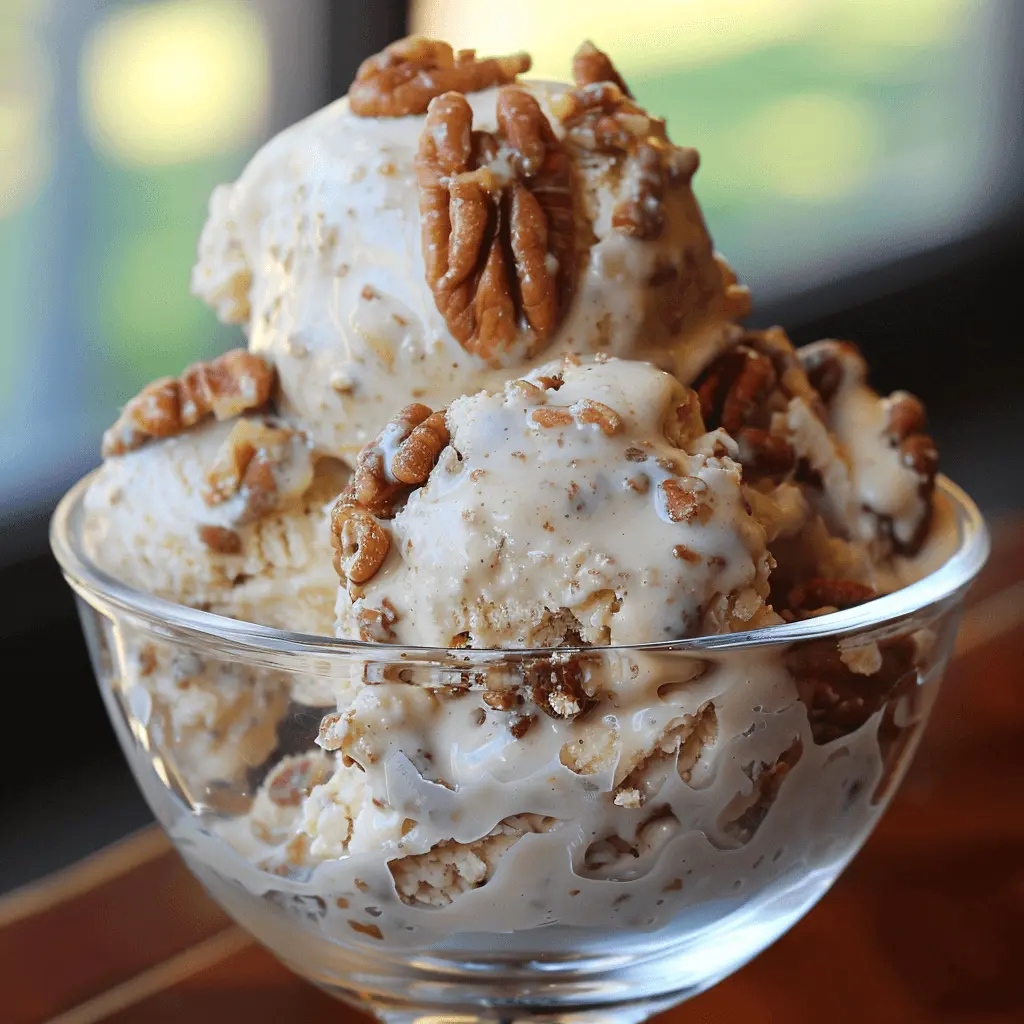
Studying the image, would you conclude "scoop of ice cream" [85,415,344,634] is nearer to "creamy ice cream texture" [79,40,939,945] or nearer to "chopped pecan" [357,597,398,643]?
"creamy ice cream texture" [79,40,939,945]

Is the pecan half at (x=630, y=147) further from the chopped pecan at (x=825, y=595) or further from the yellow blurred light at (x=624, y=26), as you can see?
the yellow blurred light at (x=624, y=26)

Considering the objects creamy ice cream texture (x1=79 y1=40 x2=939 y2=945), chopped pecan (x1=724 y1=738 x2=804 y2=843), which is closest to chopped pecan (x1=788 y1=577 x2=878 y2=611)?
creamy ice cream texture (x1=79 y1=40 x2=939 y2=945)

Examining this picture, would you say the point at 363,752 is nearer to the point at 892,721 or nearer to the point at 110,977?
the point at 892,721

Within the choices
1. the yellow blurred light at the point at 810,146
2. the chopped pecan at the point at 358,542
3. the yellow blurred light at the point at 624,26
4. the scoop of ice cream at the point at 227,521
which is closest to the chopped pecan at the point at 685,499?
the chopped pecan at the point at 358,542

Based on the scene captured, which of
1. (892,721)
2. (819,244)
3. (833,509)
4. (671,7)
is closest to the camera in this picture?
(892,721)

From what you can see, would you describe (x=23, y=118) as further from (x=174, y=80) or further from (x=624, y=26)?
(x=624, y=26)

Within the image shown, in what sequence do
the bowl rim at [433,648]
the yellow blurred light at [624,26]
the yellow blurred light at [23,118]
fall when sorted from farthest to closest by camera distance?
the yellow blurred light at [624,26] < the yellow blurred light at [23,118] < the bowl rim at [433,648]

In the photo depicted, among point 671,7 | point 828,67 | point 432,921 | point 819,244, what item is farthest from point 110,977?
point 828,67
